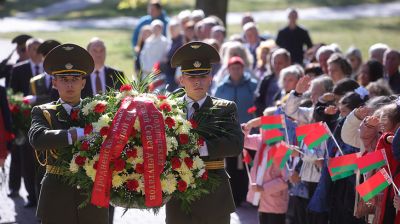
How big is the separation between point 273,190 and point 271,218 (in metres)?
0.32

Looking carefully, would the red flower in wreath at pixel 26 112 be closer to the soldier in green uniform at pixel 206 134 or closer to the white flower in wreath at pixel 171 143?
the soldier in green uniform at pixel 206 134

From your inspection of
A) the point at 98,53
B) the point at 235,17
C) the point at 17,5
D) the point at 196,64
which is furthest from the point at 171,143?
the point at 17,5

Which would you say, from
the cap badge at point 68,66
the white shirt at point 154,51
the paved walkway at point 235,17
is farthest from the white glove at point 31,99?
the paved walkway at point 235,17

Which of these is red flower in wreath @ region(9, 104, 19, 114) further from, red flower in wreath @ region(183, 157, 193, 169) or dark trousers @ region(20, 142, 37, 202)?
red flower in wreath @ region(183, 157, 193, 169)

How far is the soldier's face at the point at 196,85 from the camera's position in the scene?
789 cm

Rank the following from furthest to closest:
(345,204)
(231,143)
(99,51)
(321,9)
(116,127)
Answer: (321,9) < (99,51) < (345,204) < (231,143) < (116,127)

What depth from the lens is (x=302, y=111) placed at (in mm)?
10422

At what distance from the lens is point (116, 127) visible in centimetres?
712

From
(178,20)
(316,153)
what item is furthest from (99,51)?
(178,20)

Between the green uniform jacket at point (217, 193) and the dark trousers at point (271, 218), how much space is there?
260cm

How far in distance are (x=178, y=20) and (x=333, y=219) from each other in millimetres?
9606

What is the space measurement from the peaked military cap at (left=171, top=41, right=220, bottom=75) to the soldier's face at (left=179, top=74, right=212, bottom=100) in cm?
4

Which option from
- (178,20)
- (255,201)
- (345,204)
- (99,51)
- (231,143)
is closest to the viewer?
(231,143)

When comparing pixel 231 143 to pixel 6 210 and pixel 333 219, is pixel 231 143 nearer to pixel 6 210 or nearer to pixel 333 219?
pixel 333 219
